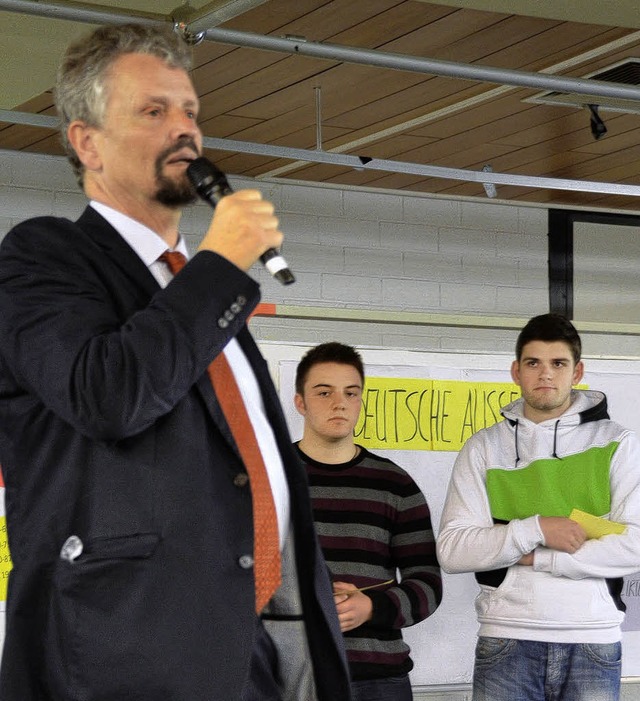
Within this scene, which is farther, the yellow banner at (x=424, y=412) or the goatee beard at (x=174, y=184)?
the yellow banner at (x=424, y=412)

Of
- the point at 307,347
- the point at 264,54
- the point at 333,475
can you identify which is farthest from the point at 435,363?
the point at 264,54

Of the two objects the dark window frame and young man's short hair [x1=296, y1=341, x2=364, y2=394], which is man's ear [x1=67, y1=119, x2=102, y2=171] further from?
the dark window frame

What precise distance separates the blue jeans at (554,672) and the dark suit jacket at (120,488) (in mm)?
2316

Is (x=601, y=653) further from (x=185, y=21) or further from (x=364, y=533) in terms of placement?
(x=185, y=21)

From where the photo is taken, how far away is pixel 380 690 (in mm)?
3398

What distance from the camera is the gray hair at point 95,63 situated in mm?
1354

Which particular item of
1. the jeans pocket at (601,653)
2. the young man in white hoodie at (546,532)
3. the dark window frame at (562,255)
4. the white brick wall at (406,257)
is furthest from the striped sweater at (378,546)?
the dark window frame at (562,255)

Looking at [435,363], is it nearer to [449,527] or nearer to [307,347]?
[307,347]

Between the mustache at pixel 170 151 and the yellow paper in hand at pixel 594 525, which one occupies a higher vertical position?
the mustache at pixel 170 151

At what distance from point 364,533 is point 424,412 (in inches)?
35.5

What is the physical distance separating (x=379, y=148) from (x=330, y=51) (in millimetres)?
1804

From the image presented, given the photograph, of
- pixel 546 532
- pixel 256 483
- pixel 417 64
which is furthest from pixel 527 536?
pixel 256 483

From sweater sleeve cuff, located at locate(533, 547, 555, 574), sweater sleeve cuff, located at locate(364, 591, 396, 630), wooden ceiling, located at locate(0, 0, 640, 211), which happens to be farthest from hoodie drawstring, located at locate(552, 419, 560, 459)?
wooden ceiling, located at locate(0, 0, 640, 211)

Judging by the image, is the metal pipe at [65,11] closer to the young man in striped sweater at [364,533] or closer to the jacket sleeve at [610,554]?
the young man in striped sweater at [364,533]
